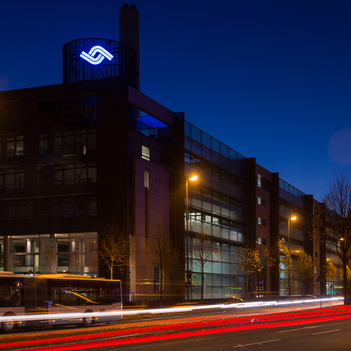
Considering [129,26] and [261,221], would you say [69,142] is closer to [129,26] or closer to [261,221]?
[261,221]

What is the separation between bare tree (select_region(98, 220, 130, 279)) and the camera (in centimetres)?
4700

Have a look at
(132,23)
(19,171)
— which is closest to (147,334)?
(19,171)

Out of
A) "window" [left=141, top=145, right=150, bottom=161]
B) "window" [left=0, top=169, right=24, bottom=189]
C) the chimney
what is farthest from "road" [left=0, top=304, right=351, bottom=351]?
the chimney

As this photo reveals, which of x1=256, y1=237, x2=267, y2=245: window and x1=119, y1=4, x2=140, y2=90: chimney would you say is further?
x1=119, y1=4, x2=140, y2=90: chimney

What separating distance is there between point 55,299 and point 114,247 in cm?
1904

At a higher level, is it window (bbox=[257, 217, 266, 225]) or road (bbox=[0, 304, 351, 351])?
window (bbox=[257, 217, 266, 225])

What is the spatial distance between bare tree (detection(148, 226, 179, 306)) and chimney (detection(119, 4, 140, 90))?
7392 cm

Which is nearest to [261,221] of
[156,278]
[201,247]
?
[201,247]

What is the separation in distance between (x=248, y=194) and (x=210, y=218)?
14.0m

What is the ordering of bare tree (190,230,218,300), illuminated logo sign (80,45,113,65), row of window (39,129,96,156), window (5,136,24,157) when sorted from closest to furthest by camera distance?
1. row of window (39,129,96,156)
2. window (5,136,24,157)
3. bare tree (190,230,218,300)
4. illuminated logo sign (80,45,113,65)

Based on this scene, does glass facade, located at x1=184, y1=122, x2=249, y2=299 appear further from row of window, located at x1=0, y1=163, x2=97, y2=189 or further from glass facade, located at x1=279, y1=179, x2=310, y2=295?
glass facade, located at x1=279, y1=179, x2=310, y2=295

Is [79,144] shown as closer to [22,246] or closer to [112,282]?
[22,246]

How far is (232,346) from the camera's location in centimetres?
1631

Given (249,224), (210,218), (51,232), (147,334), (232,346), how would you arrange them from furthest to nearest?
(249,224), (210,218), (51,232), (147,334), (232,346)
